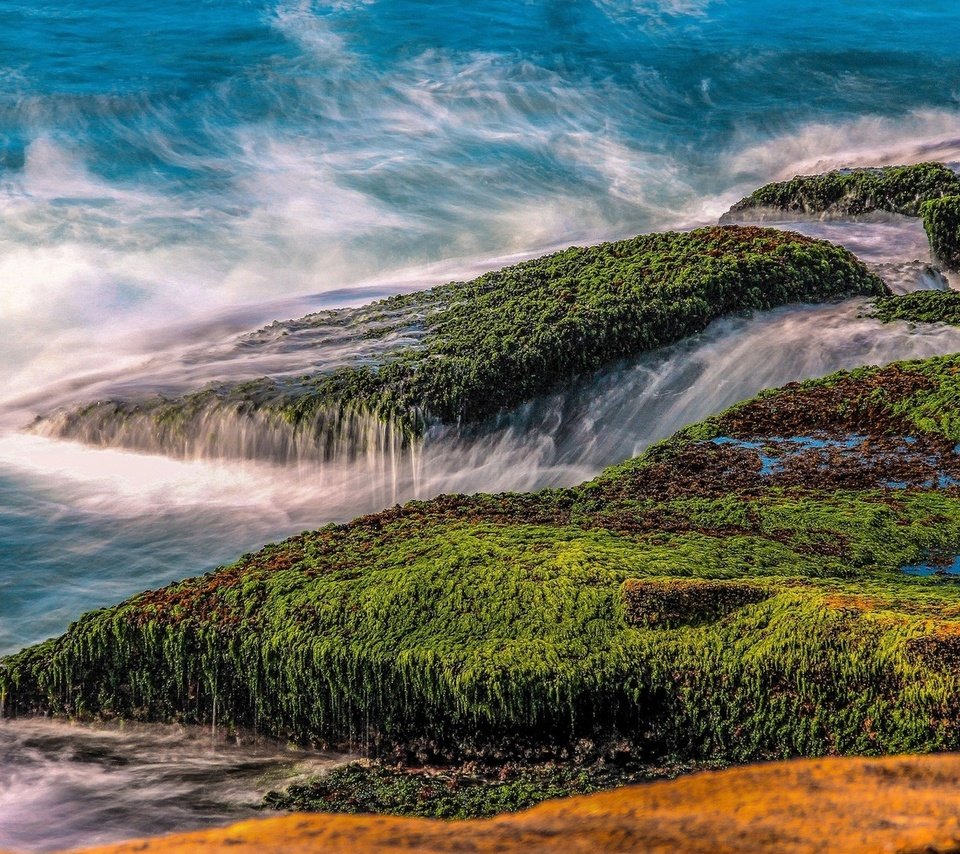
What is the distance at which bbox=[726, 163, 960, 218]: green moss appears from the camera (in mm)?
15664

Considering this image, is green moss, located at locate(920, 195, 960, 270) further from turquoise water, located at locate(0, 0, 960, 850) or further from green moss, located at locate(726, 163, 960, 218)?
green moss, located at locate(726, 163, 960, 218)

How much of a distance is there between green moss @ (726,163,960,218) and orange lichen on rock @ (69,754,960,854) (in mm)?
12139

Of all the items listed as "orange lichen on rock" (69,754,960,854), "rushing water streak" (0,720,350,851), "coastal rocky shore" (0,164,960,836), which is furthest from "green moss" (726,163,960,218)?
"orange lichen on rock" (69,754,960,854)

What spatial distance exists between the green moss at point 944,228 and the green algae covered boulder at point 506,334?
1.73 metres

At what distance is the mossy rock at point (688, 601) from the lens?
5.94 meters

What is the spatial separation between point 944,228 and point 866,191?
2.42 metres

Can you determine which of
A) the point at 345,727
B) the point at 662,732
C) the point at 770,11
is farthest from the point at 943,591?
the point at 770,11

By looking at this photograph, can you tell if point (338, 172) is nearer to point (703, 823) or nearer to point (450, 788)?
point (450, 788)

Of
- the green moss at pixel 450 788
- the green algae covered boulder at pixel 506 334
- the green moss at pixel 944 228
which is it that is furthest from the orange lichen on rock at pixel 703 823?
the green moss at pixel 944 228

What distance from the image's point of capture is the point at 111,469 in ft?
37.3

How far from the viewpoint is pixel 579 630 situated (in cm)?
605

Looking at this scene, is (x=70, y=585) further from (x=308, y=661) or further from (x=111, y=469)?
(x=308, y=661)

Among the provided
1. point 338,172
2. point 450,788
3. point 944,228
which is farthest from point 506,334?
point 338,172

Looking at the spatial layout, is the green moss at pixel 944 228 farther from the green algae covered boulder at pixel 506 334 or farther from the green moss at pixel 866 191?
the green algae covered boulder at pixel 506 334
